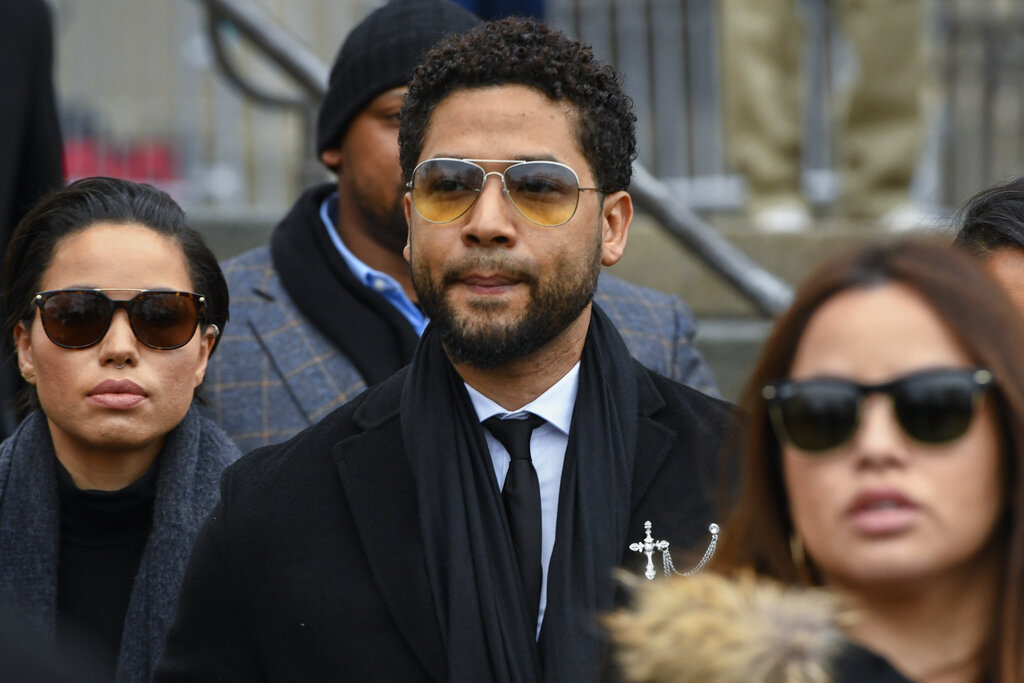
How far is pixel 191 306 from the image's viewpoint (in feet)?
11.1

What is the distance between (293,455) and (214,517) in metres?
0.18

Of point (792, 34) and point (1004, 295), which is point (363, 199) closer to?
point (1004, 295)

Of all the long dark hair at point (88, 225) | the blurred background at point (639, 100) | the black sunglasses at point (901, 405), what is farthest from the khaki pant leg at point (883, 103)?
the black sunglasses at point (901, 405)

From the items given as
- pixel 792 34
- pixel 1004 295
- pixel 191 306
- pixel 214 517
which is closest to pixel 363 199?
pixel 191 306

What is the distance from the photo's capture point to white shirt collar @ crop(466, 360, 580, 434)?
9.86 ft

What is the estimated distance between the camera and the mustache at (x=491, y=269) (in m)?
2.93

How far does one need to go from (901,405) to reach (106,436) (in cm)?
187

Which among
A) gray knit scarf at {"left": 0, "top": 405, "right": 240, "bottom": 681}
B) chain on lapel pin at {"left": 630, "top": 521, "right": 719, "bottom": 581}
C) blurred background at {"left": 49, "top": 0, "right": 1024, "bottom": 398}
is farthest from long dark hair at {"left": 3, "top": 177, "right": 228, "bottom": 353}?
blurred background at {"left": 49, "top": 0, "right": 1024, "bottom": 398}

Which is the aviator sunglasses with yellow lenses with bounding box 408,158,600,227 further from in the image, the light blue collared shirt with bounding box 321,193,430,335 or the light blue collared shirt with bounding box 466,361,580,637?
the light blue collared shirt with bounding box 321,193,430,335

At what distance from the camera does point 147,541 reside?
334cm

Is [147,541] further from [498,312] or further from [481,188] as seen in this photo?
[481,188]

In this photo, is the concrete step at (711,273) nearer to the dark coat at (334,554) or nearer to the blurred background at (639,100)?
the blurred background at (639,100)

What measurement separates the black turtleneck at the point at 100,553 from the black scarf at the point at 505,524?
2.40ft

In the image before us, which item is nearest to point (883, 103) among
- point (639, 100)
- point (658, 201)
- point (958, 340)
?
point (658, 201)
